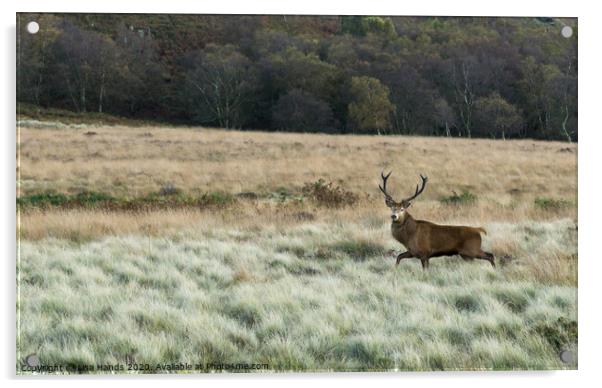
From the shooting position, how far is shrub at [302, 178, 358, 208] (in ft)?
23.8

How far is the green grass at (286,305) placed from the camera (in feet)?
20.7

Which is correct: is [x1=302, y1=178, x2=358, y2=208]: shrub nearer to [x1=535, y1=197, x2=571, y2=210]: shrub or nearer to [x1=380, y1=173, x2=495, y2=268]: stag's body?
[x1=380, y1=173, x2=495, y2=268]: stag's body

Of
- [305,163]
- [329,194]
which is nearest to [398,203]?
[329,194]

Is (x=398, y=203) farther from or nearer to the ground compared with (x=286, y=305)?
farther from the ground

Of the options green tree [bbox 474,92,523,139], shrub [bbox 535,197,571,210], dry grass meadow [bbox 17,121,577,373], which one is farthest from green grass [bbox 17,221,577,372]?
green tree [bbox 474,92,523,139]

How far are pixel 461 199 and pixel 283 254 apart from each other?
1.86 metres

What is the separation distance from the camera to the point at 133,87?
7133 mm

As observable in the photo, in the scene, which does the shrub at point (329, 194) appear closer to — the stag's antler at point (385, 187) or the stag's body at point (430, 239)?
the stag's antler at point (385, 187)

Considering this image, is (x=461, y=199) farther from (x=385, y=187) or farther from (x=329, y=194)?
(x=329, y=194)

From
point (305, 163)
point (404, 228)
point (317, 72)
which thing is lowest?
point (404, 228)

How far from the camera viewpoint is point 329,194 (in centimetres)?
726

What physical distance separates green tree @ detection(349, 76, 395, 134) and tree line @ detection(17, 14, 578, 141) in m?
0.01

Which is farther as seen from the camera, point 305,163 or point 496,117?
point 496,117

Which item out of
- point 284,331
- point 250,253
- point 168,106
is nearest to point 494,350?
point 284,331
